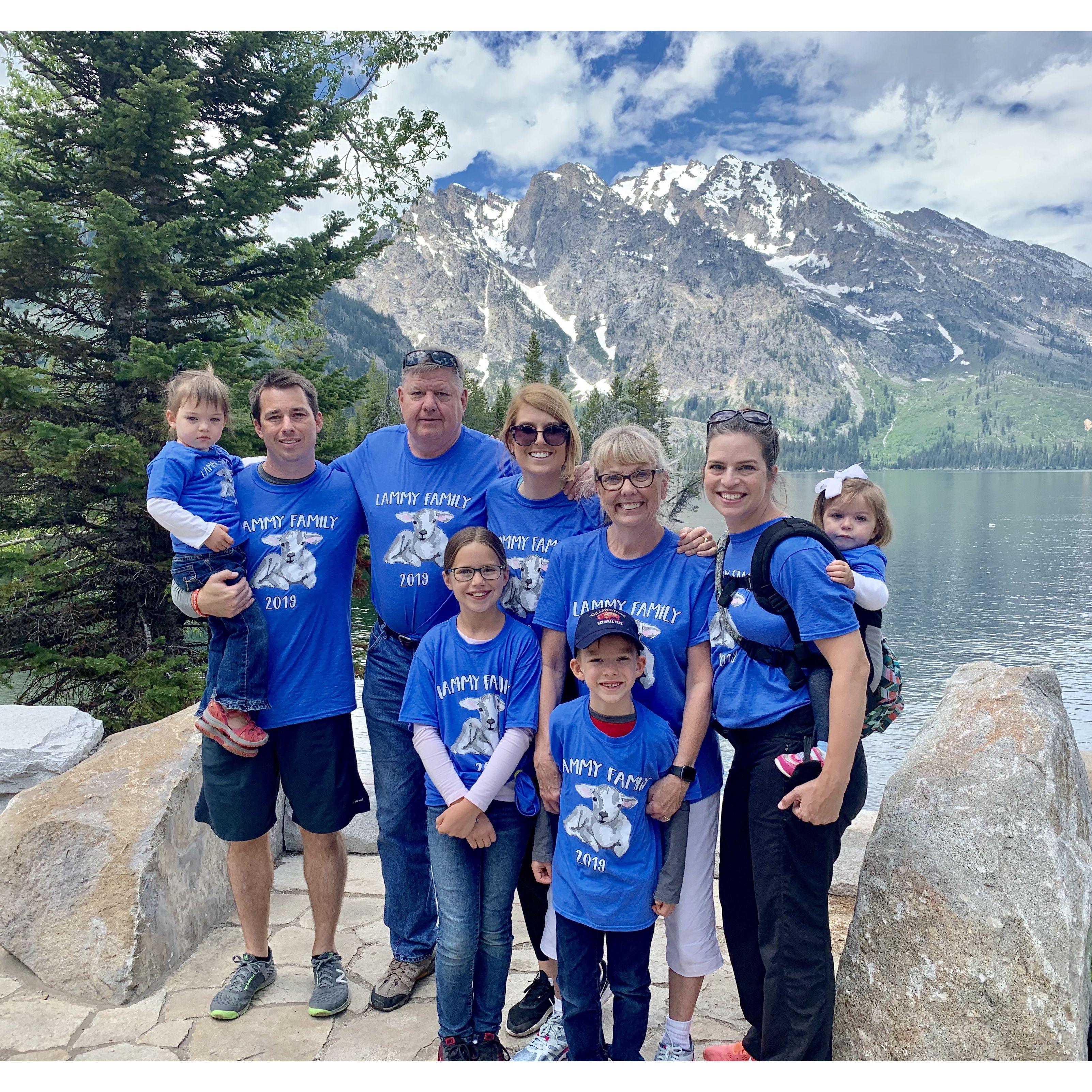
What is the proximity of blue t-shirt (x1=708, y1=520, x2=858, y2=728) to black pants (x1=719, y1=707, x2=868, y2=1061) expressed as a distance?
0.21 feet

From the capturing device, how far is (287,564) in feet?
10.1

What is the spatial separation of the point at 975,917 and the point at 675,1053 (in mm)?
1064

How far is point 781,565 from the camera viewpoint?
2307 millimetres

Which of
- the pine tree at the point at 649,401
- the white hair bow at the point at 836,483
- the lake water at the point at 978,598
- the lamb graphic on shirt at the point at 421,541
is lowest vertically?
the lake water at the point at 978,598

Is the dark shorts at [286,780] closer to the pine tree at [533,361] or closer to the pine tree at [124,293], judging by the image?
the pine tree at [124,293]

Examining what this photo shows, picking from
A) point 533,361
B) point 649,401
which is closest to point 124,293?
point 649,401

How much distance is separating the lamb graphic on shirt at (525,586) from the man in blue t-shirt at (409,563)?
0.24 m

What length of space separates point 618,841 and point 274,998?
1807 mm

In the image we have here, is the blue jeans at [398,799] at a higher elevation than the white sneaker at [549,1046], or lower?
higher

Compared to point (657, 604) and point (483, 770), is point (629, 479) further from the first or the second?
point (483, 770)

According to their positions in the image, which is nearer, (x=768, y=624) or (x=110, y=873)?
(x=768, y=624)

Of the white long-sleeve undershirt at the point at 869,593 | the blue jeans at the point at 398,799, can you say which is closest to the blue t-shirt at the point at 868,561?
the white long-sleeve undershirt at the point at 869,593

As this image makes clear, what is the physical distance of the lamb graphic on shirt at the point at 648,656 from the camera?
2514mm

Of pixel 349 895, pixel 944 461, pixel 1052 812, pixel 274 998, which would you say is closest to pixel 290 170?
pixel 349 895
